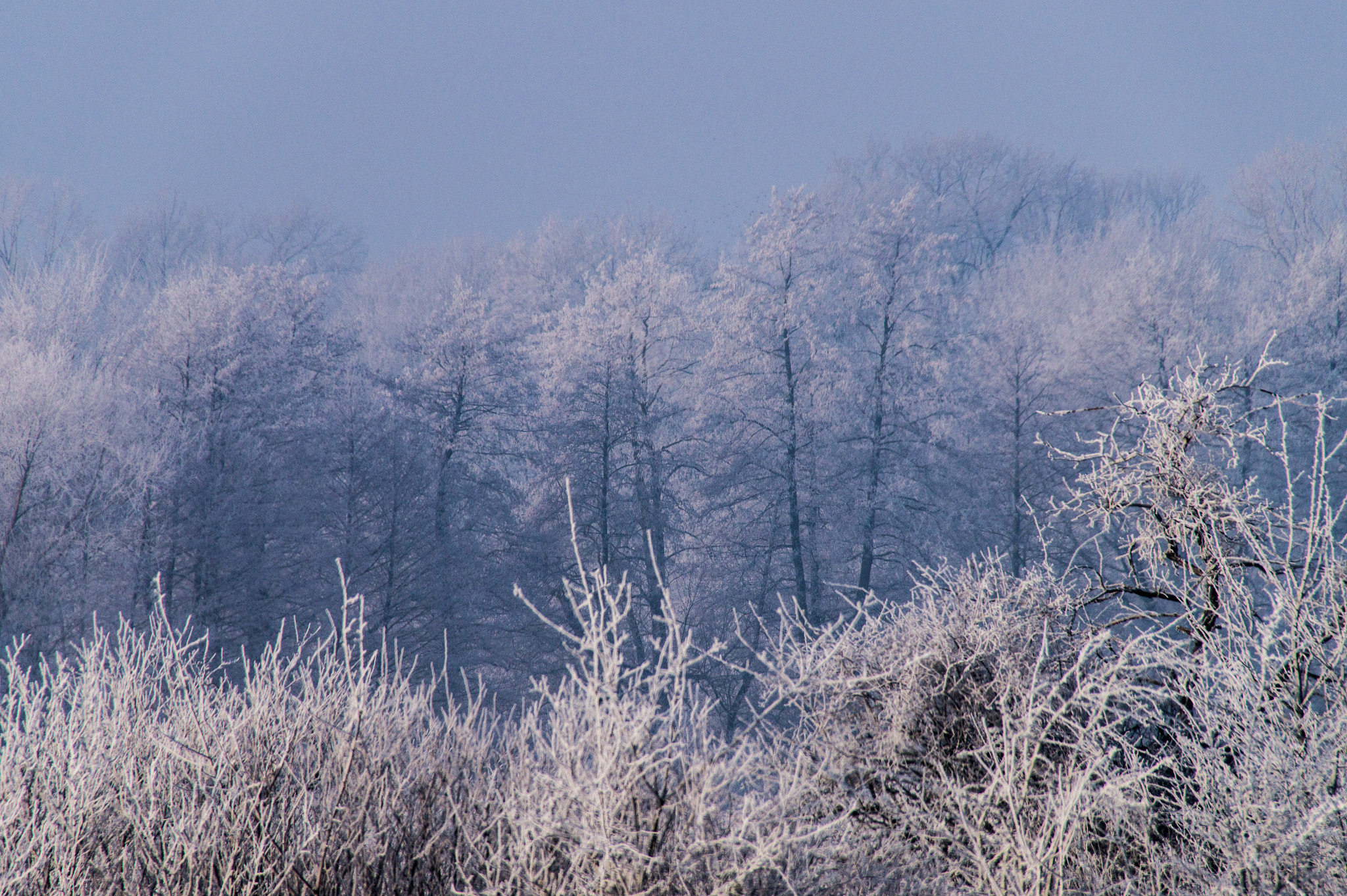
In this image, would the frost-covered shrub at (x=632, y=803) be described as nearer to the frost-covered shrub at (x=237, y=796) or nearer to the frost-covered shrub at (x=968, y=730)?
the frost-covered shrub at (x=237, y=796)

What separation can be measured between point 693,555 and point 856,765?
18883mm

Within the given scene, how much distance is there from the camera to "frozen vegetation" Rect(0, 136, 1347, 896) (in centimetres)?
544

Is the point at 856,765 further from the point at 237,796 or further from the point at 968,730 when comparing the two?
the point at 237,796

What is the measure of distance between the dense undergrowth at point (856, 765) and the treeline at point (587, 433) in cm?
1183

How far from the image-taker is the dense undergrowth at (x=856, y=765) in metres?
4.92

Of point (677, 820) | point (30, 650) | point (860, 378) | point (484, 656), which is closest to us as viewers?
point (677, 820)

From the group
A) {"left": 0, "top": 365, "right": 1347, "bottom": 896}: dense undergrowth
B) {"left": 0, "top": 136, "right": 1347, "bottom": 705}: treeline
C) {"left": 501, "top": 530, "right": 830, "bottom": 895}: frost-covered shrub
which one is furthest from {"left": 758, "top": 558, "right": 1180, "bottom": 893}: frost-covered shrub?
{"left": 0, "top": 136, "right": 1347, "bottom": 705}: treeline

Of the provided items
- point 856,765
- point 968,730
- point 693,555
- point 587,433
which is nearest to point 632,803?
point 856,765

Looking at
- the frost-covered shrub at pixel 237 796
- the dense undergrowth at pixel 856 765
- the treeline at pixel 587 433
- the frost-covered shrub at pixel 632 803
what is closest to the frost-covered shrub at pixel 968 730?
the dense undergrowth at pixel 856 765

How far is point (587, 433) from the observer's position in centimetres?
2277

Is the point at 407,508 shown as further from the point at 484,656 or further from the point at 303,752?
the point at 303,752

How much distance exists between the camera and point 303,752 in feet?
23.1

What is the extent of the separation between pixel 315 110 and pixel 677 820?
18084 cm

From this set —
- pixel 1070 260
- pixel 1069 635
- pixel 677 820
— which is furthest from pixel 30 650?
pixel 1070 260
